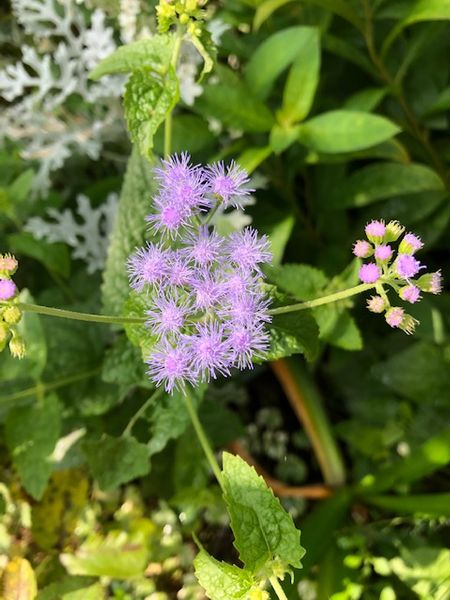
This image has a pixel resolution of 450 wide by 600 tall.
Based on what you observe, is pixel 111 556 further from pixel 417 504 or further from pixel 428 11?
pixel 428 11

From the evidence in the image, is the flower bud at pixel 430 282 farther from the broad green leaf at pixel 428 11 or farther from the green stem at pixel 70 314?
the broad green leaf at pixel 428 11

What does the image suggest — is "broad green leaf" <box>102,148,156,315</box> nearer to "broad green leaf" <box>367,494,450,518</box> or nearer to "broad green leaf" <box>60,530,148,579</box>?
"broad green leaf" <box>60,530,148,579</box>

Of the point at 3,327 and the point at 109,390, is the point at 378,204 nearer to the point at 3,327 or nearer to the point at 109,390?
the point at 109,390

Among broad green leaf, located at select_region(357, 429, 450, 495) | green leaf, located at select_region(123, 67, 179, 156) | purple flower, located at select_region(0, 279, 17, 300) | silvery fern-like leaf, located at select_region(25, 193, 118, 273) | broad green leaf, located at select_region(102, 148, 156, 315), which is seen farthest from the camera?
silvery fern-like leaf, located at select_region(25, 193, 118, 273)

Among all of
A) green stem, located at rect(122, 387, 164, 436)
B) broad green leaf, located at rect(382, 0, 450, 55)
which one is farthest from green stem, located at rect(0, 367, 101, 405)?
broad green leaf, located at rect(382, 0, 450, 55)

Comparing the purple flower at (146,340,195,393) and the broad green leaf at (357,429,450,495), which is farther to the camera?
the broad green leaf at (357,429,450,495)

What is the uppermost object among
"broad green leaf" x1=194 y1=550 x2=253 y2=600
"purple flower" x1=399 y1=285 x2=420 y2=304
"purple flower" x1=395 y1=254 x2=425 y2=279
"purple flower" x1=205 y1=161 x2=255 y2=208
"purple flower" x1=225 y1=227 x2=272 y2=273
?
"purple flower" x1=205 y1=161 x2=255 y2=208

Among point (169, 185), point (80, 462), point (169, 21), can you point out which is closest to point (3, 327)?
point (169, 185)

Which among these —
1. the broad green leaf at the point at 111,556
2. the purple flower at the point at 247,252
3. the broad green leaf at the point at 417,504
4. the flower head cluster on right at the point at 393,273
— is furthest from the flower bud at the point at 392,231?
the broad green leaf at the point at 111,556
